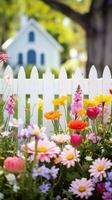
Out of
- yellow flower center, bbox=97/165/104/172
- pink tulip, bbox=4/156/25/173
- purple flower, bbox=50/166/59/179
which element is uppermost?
pink tulip, bbox=4/156/25/173

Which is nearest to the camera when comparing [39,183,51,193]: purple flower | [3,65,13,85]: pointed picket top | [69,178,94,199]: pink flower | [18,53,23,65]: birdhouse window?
[39,183,51,193]: purple flower

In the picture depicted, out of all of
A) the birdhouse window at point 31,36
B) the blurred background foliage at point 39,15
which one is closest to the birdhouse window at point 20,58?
the birdhouse window at point 31,36

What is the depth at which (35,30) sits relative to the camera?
2005 centimetres

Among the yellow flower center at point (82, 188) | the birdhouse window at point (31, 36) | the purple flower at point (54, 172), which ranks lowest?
the yellow flower center at point (82, 188)

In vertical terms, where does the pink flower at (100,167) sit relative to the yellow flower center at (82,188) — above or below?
above

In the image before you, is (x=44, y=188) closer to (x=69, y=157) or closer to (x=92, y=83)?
(x=69, y=157)

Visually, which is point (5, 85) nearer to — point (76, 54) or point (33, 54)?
point (33, 54)

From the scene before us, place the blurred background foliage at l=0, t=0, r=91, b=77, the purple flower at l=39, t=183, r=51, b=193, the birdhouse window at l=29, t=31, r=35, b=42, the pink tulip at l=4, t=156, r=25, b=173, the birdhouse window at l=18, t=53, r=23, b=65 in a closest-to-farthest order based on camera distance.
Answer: the pink tulip at l=4, t=156, r=25, b=173
the purple flower at l=39, t=183, r=51, b=193
the birdhouse window at l=18, t=53, r=23, b=65
the birdhouse window at l=29, t=31, r=35, b=42
the blurred background foliage at l=0, t=0, r=91, b=77

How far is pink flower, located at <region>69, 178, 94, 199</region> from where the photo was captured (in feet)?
10.5

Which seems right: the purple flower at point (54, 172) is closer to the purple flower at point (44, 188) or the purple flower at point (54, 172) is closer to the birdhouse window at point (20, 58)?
the purple flower at point (44, 188)

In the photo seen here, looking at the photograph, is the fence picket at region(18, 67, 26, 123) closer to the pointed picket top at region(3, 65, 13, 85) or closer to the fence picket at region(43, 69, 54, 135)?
the pointed picket top at region(3, 65, 13, 85)

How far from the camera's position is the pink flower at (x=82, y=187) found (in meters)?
3.19

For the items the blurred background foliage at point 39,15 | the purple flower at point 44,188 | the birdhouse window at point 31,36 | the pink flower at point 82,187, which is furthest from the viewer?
the blurred background foliage at point 39,15

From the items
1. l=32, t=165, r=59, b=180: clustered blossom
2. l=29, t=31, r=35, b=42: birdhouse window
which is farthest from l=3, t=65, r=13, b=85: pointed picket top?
l=29, t=31, r=35, b=42: birdhouse window
